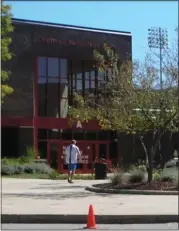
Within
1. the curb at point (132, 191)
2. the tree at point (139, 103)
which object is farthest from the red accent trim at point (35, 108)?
the curb at point (132, 191)

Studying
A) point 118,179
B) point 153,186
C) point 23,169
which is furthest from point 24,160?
point 153,186

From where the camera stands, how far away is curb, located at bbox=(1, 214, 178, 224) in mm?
12180

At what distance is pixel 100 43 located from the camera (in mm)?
40594

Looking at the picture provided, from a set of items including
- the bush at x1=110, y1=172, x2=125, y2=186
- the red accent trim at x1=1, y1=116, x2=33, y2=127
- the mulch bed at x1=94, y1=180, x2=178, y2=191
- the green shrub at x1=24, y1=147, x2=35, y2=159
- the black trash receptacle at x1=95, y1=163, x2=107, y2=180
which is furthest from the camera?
the red accent trim at x1=1, y1=116, x2=33, y2=127

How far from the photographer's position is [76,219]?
12.2 m

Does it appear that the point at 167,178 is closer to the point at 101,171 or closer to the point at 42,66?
the point at 101,171

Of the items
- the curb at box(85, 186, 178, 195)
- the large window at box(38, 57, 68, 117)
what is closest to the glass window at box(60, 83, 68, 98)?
the large window at box(38, 57, 68, 117)

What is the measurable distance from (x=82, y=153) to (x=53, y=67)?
7.20m

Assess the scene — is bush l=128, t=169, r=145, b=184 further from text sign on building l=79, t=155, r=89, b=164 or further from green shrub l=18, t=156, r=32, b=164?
text sign on building l=79, t=155, r=89, b=164

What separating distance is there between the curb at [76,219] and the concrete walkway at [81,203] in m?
0.22

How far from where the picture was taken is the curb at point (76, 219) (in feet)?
40.0

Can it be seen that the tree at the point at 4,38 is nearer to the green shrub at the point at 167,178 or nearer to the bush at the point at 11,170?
the bush at the point at 11,170
